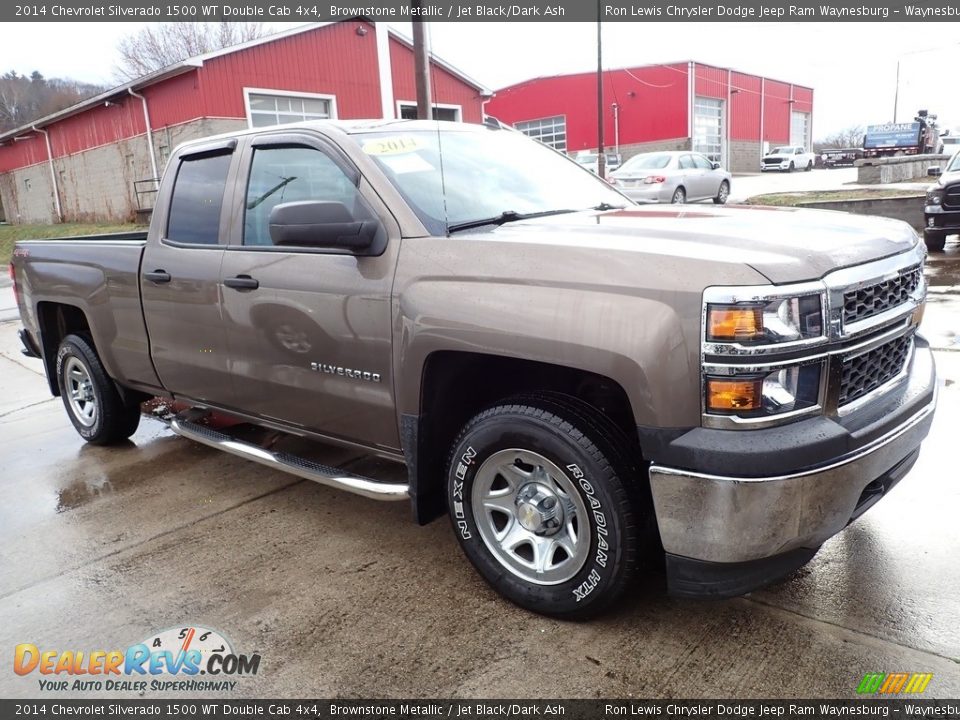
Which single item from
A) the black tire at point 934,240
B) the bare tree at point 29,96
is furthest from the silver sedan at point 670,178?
the bare tree at point 29,96

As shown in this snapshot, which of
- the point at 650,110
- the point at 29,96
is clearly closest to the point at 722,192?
the point at 650,110

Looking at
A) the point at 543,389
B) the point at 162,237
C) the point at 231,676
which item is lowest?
the point at 231,676

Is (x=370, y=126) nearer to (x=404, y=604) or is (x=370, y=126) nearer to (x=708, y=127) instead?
(x=404, y=604)

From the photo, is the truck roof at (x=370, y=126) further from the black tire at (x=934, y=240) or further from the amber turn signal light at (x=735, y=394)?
the black tire at (x=934, y=240)

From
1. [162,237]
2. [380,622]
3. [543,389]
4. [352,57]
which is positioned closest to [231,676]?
[380,622]

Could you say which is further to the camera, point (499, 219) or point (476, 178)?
point (476, 178)

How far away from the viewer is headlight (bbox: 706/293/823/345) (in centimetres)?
224

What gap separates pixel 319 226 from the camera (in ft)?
9.70

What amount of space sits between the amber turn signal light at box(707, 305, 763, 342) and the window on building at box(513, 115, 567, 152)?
43381 mm

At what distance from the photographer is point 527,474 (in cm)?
285

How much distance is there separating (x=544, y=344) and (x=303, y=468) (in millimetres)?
1535

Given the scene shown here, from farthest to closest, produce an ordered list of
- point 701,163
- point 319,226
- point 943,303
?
point 701,163 → point 943,303 → point 319,226

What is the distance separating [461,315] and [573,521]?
0.87 meters

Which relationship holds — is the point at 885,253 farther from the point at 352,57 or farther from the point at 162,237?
the point at 352,57
